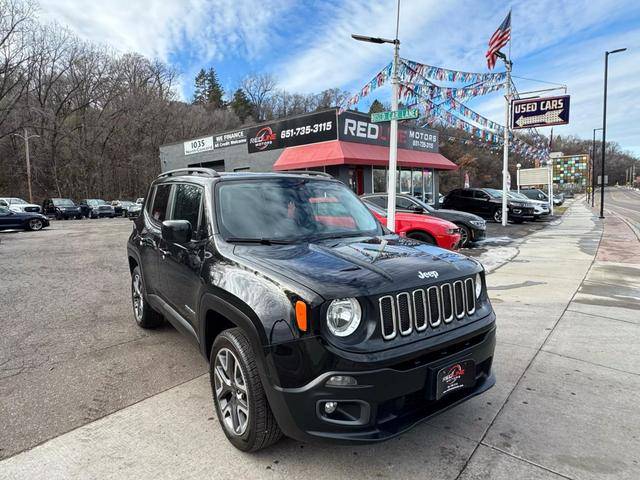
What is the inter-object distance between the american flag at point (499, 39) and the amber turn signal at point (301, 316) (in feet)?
55.6

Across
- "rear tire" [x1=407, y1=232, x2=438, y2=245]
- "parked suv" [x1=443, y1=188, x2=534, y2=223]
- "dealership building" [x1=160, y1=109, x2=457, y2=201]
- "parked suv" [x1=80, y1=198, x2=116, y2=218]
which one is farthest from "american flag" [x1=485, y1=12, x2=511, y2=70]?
"parked suv" [x1=80, y1=198, x2=116, y2=218]

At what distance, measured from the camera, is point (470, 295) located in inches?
110

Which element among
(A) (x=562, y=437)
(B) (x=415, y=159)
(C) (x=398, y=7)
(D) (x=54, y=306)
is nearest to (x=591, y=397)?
(A) (x=562, y=437)

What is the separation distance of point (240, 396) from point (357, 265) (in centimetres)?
111

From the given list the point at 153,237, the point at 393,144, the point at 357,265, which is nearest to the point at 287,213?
the point at 357,265

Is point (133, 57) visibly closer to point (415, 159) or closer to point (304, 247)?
point (415, 159)

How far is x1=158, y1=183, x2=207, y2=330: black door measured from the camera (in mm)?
3225

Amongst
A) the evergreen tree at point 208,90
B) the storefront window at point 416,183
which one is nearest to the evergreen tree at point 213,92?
the evergreen tree at point 208,90

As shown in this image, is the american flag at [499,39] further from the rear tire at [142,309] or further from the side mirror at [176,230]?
Result: the side mirror at [176,230]

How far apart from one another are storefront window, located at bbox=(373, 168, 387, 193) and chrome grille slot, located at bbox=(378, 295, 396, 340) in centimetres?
1955

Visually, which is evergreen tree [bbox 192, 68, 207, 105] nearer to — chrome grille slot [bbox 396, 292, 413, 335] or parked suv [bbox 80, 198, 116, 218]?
parked suv [bbox 80, 198, 116, 218]

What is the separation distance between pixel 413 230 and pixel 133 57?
5488 cm

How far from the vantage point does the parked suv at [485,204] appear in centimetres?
2083

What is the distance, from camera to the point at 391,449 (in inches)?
104
